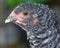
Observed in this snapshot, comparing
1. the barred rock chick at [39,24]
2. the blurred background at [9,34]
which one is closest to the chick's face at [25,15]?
the barred rock chick at [39,24]

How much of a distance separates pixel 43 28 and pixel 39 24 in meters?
0.03

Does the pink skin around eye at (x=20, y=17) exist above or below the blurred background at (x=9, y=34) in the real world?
above

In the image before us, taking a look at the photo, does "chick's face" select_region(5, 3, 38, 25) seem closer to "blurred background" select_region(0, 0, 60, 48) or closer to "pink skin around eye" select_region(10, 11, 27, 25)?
"pink skin around eye" select_region(10, 11, 27, 25)

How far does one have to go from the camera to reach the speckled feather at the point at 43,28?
125 centimetres

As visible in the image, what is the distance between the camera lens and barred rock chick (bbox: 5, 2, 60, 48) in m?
1.25

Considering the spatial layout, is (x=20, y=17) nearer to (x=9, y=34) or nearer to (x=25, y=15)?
(x=25, y=15)

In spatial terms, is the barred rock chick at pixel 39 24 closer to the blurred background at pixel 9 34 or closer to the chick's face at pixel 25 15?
the chick's face at pixel 25 15

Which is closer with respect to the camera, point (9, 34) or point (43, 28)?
point (43, 28)

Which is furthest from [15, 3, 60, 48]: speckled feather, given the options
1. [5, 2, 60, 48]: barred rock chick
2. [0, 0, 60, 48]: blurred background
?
[0, 0, 60, 48]: blurred background

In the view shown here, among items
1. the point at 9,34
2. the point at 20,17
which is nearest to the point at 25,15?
the point at 20,17

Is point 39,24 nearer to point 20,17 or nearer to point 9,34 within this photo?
point 20,17

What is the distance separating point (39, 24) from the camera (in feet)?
4.13

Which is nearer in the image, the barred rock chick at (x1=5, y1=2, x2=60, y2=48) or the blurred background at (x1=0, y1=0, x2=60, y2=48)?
the barred rock chick at (x1=5, y1=2, x2=60, y2=48)

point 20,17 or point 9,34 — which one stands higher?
point 20,17
